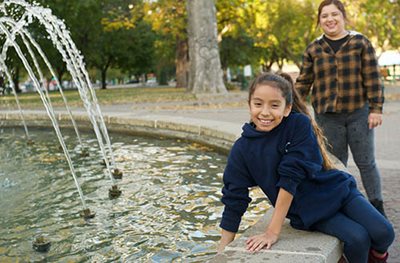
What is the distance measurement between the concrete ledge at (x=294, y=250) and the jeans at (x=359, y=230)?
0.04 metres

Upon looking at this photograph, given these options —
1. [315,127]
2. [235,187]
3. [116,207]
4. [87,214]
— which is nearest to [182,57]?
[116,207]

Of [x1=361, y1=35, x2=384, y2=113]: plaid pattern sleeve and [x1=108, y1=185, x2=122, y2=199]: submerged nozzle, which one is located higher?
[x1=361, y1=35, x2=384, y2=113]: plaid pattern sleeve

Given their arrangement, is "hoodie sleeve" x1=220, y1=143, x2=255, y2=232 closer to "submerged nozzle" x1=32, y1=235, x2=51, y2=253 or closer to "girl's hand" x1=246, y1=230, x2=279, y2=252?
"girl's hand" x1=246, y1=230, x2=279, y2=252

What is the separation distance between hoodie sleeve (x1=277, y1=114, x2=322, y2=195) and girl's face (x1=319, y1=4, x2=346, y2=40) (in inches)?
51.6

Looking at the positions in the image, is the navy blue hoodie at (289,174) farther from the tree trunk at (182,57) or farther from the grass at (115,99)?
the tree trunk at (182,57)

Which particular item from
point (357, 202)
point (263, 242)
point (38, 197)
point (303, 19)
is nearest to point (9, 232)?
point (38, 197)

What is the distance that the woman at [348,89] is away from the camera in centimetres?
370

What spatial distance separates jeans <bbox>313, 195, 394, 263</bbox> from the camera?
2543 millimetres

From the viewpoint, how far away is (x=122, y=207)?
15.1ft

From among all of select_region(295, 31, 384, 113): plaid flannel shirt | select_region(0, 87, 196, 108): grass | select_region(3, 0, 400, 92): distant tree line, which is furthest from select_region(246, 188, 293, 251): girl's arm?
select_region(3, 0, 400, 92): distant tree line

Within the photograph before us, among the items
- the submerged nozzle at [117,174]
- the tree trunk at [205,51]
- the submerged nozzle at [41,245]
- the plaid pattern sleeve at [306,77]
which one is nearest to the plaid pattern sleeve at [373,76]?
the plaid pattern sleeve at [306,77]

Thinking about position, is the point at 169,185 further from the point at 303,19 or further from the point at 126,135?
the point at 303,19

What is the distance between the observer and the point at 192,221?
13.4ft

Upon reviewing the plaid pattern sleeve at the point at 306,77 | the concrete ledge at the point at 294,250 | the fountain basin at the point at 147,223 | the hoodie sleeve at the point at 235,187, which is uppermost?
the plaid pattern sleeve at the point at 306,77
